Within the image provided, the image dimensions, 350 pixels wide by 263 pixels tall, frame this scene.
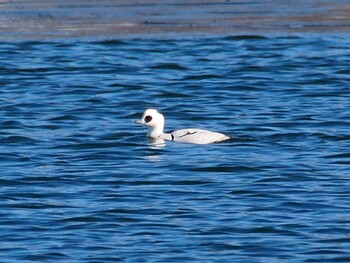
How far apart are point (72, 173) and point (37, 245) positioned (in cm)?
333

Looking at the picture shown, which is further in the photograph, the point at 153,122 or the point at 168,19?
the point at 168,19

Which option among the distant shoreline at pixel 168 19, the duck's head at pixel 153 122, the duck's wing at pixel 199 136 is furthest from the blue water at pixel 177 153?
the distant shoreline at pixel 168 19

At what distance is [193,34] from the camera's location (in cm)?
2652

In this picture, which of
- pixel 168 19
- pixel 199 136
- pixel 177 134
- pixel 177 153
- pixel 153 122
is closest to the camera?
pixel 177 153

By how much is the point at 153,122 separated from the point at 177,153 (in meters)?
1.00

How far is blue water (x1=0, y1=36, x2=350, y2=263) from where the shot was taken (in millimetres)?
11516

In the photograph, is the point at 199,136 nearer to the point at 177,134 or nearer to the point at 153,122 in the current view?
the point at 177,134

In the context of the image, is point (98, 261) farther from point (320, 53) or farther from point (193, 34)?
point (193, 34)

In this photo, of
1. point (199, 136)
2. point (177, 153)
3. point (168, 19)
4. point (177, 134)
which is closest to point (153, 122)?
point (177, 134)

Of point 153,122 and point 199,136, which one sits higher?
point 153,122

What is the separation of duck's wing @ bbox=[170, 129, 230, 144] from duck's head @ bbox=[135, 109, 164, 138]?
36cm

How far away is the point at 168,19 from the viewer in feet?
90.6

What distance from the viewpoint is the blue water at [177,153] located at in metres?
11.5

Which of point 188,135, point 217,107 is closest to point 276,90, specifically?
point 217,107
